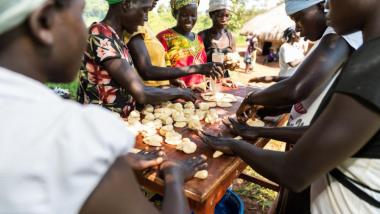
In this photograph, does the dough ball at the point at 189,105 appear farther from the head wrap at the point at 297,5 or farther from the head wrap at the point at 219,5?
the head wrap at the point at 219,5

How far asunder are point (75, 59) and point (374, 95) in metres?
0.93

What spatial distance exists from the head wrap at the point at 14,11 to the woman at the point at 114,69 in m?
1.27

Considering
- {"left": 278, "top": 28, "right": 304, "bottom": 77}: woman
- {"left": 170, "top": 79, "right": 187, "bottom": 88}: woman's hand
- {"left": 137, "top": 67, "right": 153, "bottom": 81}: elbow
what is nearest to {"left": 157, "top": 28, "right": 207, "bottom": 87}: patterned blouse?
{"left": 170, "top": 79, "right": 187, "bottom": 88}: woman's hand

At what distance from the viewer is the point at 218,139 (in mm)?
1660

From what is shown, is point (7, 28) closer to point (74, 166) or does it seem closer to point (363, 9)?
point (74, 166)

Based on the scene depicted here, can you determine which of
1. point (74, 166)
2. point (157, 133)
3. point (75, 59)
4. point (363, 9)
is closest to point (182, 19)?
point (157, 133)

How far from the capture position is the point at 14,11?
61 centimetres

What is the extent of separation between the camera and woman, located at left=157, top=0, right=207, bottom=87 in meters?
3.27

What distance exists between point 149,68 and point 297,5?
50.5 inches

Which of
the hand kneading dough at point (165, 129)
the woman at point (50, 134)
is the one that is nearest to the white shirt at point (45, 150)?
the woman at point (50, 134)

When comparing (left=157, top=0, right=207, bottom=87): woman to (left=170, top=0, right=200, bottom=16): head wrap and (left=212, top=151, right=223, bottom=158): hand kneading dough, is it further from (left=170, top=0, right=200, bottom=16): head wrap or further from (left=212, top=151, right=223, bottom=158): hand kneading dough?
(left=212, top=151, right=223, bottom=158): hand kneading dough

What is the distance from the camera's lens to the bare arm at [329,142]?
39.8 inches

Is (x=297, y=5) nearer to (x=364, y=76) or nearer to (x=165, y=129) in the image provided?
(x=364, y=76)

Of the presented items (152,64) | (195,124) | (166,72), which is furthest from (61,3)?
(152,64)
